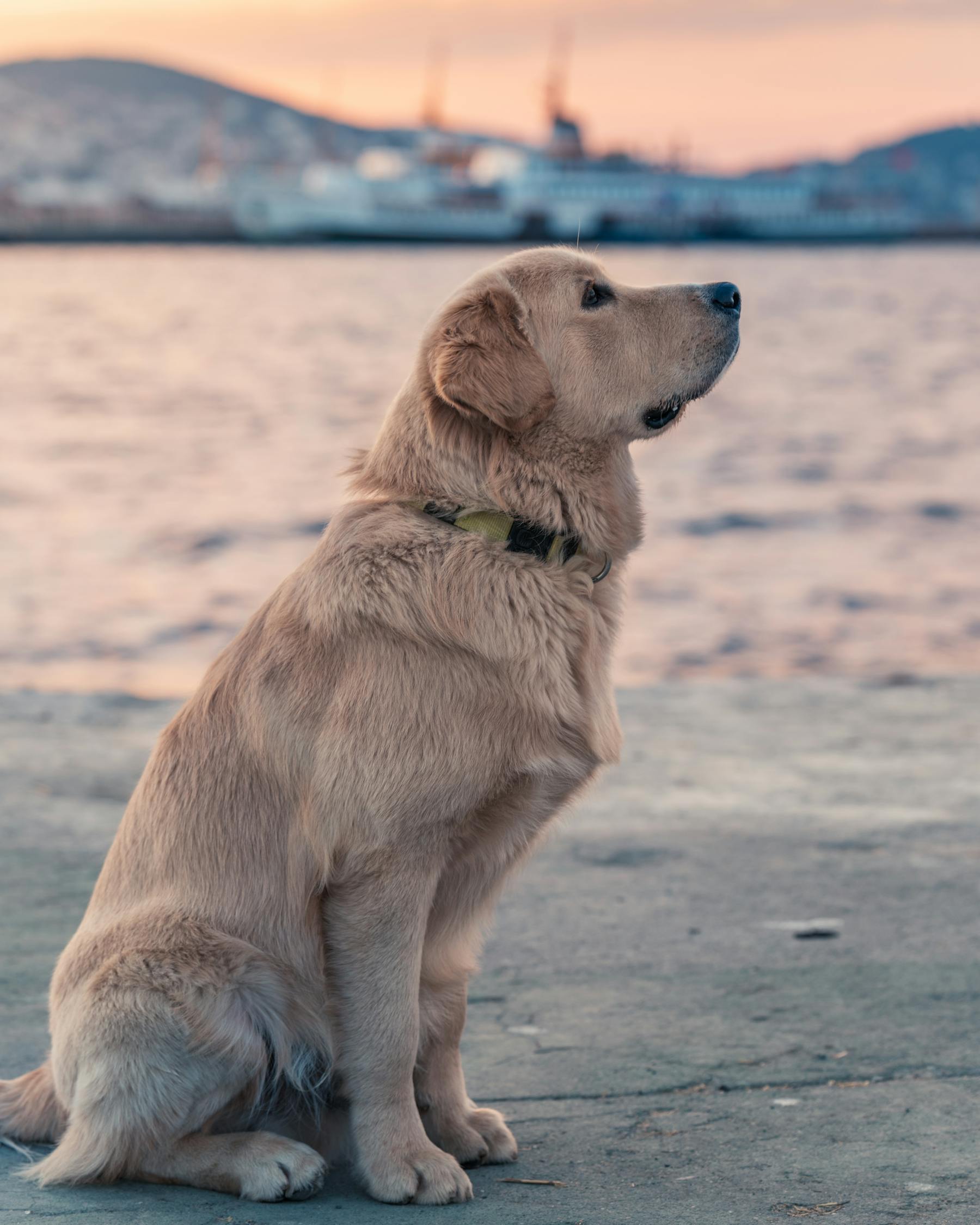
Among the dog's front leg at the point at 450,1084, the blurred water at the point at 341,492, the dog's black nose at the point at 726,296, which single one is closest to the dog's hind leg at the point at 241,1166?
the dog's front leg at the point at 450,1084

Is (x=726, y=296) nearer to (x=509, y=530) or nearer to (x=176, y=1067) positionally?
(x=509, y=530)

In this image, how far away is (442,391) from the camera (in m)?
2.76

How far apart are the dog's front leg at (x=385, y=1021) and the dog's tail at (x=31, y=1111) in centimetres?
64

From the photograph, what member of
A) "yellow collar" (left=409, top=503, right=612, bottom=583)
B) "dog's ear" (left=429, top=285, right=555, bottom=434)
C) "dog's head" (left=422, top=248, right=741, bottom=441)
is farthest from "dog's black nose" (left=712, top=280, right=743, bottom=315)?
"yellow collar" (left=409, top=503, right=612, bottom=583)

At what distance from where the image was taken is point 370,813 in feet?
8.32

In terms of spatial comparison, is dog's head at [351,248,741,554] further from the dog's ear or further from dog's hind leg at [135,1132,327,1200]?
dog's hind leg at [135,1132,327,1200]

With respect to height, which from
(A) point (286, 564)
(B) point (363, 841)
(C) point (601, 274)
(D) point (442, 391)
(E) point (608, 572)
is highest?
(C) point (601, 274)

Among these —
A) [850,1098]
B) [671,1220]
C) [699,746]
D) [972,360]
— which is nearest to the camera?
[671,1220]

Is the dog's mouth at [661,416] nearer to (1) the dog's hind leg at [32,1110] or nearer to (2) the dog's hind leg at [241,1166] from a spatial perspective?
(2) the dog's hind leg at [241,1166]

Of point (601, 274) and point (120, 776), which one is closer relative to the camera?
point (601, 274)

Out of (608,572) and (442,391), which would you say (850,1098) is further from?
(442,391)

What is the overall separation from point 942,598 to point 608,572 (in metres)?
8.70

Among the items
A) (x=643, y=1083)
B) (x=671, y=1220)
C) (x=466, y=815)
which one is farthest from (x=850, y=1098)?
(x=466, y=815)

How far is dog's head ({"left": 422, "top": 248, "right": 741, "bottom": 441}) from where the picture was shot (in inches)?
109
